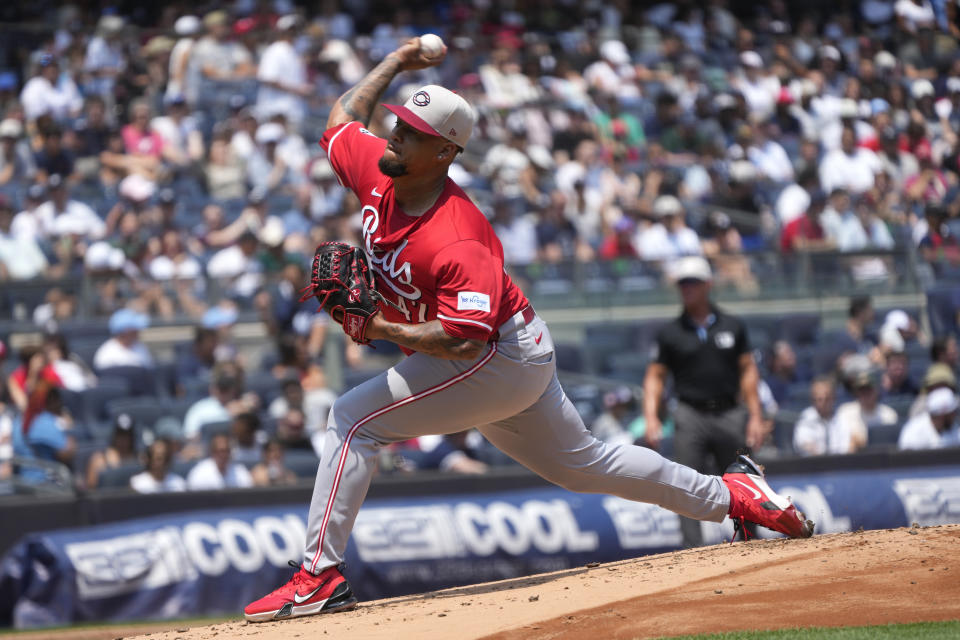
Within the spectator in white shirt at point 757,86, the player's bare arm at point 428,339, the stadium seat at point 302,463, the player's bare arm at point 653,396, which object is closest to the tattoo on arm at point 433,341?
the player's bare arm at point 428,339

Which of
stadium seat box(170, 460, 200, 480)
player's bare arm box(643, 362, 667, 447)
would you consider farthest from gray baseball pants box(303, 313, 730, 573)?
stadium seat box(170, 460, 200, 480)

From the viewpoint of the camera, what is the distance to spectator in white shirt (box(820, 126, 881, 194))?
1467 centimetres

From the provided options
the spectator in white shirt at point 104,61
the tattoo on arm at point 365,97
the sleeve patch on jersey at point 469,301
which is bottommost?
the spectator in white shirt at point 104,61

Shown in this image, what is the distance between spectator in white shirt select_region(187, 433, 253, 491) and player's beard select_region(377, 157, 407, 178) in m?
4.85

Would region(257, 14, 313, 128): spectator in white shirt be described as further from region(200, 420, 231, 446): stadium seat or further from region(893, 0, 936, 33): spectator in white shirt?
region(893, 0, 936, 33): spectator in white shirt

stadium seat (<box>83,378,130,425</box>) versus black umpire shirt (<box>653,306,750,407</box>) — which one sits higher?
black umpire shirt (<box>653,306,750,407</box>)

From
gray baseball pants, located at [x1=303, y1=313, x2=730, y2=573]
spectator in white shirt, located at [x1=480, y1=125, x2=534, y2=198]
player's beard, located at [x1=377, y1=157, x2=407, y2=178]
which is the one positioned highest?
player's beard, located at [x1=377, y1=157, x2=407, y2=178]

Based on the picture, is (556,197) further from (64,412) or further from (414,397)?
(414,397)

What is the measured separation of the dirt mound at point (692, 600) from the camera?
4.54 meters

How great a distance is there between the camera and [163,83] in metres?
13.9

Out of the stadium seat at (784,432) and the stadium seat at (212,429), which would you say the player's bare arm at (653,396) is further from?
the stadium seat at (212,429)

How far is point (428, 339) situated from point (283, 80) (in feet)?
33.0

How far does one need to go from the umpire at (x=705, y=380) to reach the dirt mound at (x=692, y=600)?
2.08m

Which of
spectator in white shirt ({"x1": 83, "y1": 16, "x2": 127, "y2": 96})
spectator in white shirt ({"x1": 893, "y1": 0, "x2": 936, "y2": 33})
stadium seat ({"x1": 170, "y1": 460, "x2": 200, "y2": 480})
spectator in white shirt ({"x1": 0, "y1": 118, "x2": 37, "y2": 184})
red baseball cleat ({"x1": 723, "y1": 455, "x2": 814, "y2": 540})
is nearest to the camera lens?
red baseball cleat ({"x1": 723, "y1": 455, "x2": 814, "y2": 540})
